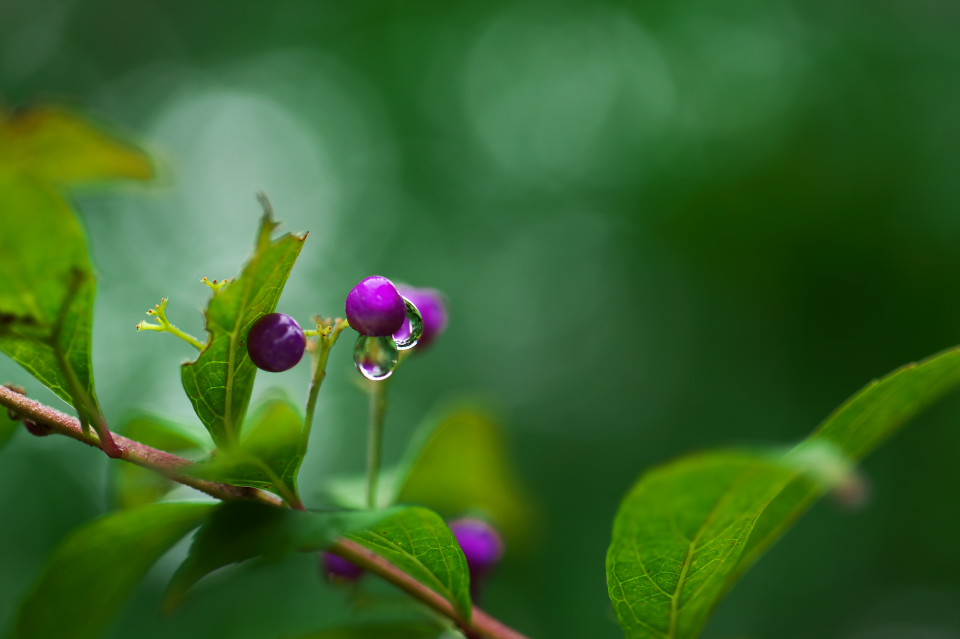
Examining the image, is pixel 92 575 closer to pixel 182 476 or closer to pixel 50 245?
pixel 182 476

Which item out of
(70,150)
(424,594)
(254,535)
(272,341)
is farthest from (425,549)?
(70,150)

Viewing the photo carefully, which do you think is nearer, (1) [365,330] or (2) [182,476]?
(2) [182,476]

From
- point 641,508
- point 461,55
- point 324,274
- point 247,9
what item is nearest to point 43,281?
point 641,508

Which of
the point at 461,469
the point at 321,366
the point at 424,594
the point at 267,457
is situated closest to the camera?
the point at 267,457

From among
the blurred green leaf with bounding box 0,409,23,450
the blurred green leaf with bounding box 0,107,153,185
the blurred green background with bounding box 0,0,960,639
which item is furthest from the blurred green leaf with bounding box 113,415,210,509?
the blurred green background with bounding box 0,0,960,639

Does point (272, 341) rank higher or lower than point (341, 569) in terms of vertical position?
higher

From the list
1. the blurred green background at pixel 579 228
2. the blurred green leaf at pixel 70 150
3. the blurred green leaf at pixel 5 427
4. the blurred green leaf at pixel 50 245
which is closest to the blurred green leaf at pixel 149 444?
the blurred green leaf at pixel 5 427
